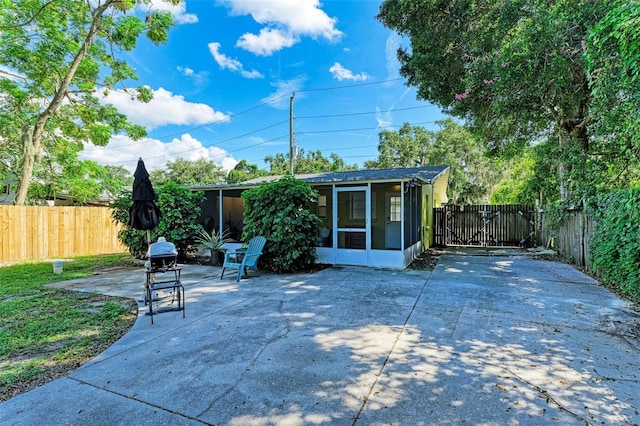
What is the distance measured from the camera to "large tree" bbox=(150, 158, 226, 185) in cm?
3506

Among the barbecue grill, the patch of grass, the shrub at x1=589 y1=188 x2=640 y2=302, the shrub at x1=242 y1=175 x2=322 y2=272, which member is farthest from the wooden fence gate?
the patch of grass

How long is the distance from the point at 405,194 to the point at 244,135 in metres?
23.8

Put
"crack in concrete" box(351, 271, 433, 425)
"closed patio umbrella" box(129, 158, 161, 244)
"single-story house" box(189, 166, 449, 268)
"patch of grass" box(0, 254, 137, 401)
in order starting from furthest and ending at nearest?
"single-story house" box(189, 166, 449, 268)
"closed patio umbrella" box(129, 158, 161, 244)
"patch of grass" box(0, 254, 137, 401)
"crack in concrete" box(351, 271, 433, 425)

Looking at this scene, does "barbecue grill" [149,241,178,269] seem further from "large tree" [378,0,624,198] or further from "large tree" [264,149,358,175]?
"large tree" [264,149,358,175]

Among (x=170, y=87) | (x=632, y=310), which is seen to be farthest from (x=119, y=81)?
(x=632, y=310)

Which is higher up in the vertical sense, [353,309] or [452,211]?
[452,211]

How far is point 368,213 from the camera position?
25.8ft

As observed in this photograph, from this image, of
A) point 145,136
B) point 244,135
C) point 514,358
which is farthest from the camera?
point 244,135

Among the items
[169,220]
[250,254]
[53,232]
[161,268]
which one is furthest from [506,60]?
[53,232]

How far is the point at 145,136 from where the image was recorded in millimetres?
13836

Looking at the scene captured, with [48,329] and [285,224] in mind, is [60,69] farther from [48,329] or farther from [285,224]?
[48,329]

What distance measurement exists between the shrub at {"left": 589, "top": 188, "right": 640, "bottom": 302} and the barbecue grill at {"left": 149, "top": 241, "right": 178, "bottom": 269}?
7.04 metres

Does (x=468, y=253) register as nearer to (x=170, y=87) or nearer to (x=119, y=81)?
(x=119, y=81)

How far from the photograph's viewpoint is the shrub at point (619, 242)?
15.3ft
